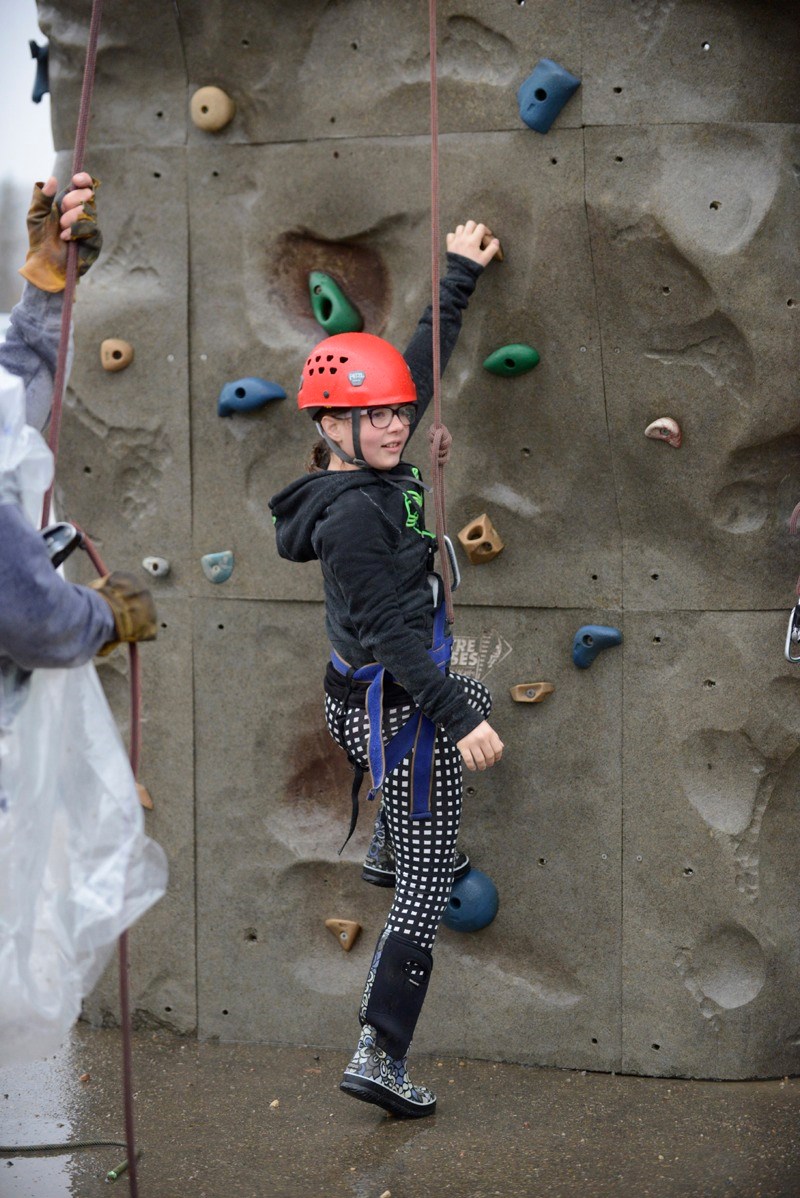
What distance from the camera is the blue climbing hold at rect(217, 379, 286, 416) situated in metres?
3.34

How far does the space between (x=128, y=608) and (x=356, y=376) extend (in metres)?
0.81

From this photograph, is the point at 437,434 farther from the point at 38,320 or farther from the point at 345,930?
the point at 345,930

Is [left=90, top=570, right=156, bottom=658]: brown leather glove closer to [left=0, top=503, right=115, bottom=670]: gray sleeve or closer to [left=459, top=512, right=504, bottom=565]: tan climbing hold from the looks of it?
[left=0, top=503, right=115, bottom=670]: gray sleeve

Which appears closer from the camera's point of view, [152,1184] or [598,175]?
[152,1184]

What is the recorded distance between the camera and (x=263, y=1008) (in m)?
3.55

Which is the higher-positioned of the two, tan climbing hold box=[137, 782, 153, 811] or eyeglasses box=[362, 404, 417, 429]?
eyeglasses box=[362, 404, 417, 429]

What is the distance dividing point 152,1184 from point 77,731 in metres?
1.06

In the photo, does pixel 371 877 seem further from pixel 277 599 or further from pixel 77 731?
pixel 77 731

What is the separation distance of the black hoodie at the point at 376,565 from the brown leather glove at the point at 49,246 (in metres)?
0.61

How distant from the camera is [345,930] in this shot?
3461 mm

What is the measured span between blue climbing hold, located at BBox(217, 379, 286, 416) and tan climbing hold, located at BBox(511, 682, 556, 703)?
87 centimetres

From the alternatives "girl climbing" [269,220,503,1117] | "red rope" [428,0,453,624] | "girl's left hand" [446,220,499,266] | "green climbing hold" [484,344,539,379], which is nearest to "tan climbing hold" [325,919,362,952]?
"girl climbing" [269,220,503,1117]

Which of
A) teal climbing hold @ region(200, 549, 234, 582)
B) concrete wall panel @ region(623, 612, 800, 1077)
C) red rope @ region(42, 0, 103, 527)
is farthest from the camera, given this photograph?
teal climbing hold @ region(200, 549, 234, 582)

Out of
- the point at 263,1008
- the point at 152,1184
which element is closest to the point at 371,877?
the point at 263,1008
